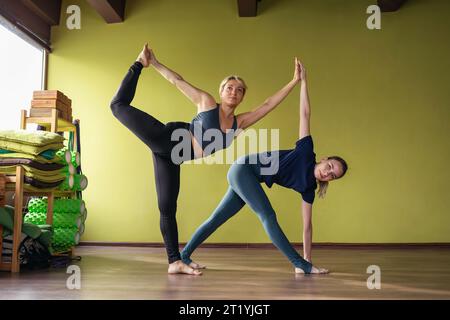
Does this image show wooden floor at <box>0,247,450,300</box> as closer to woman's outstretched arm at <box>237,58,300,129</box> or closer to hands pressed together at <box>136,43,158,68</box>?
woman's outstretched arm at <box>237,58,300,129</box>

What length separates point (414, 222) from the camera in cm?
448

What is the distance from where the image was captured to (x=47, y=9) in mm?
4562

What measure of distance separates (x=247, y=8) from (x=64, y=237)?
278 centimetres

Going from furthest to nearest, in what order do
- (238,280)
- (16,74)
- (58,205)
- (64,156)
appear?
1. (16,74)
2. (58,205)
3. (64,156)
4. (238,280)

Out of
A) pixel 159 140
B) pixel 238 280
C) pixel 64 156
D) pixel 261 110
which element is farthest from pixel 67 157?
pixel 238 280

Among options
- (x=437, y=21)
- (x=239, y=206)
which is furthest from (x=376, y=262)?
(x=437, y=21)

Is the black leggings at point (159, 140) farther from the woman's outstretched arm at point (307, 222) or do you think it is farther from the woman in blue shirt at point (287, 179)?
the woman's outstretched arm at point (307, 222)

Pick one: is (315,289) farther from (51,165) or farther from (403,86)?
(403,86)

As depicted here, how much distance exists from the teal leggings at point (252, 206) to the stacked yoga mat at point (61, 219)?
3.38ft

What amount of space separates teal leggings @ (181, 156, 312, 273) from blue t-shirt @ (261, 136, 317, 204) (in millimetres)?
89

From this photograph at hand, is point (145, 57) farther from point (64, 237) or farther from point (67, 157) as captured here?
point (64, 237)

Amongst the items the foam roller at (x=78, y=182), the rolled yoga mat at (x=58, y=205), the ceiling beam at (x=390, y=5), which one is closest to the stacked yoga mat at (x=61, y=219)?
the rolled yoga mat at (x=58, y=205)

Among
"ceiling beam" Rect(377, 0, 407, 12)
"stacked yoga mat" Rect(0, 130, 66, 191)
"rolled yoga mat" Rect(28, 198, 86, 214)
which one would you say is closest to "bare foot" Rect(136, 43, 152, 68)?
"stacked yoga mat" Rect(0, 130, 66, 191)
